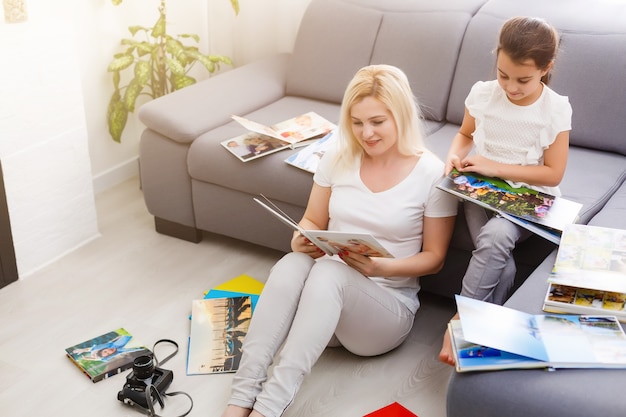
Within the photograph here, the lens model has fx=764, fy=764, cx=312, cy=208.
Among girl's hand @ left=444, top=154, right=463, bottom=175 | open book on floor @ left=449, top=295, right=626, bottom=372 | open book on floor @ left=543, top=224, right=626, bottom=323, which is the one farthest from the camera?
girl's hand @ left=444, top=154, right=463, bottom=175

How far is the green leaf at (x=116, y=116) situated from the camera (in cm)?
338

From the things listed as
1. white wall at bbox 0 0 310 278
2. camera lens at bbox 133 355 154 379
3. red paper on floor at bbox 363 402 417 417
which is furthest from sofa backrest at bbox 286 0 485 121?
camera lens at bbox 133 355 154 379

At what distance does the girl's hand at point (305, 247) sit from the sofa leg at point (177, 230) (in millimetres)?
903

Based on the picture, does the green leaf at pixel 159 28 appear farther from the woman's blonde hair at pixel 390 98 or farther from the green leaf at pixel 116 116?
the woman's blonde hair at pixel 390 98

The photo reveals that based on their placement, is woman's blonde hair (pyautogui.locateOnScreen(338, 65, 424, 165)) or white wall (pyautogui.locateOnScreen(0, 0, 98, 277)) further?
white wall (pyautogui.locateOnScreen(0, 0, 98, 277))

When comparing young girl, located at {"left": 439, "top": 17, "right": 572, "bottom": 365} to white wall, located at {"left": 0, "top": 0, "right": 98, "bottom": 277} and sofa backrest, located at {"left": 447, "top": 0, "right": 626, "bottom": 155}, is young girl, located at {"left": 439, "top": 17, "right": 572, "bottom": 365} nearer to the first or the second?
sofa backrest, located at {"left": 447, "top": 0, "right": 626, "bottom": 155}

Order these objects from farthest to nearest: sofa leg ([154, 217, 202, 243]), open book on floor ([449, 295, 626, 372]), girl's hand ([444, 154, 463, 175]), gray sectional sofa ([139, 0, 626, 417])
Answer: sofa leg ([154, 217, 202, 243]), gray sectional sofa ([139, 0, 626, 417]), girl's hand ([444, 154, 463, 175]), open book on floor ([449, 295, 626, 372])

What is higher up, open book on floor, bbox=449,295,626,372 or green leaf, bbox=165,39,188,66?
green leaf, bbox=165,39,188,66

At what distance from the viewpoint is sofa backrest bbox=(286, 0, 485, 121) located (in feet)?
9.57

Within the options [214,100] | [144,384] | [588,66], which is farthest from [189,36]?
[144,384]

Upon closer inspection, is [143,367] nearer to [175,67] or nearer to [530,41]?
[530,41]

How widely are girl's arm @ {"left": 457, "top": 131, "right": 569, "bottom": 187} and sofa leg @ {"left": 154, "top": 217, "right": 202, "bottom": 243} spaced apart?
4.15ft

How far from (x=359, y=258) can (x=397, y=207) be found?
0.20 meters

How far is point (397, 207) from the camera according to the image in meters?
2.14
